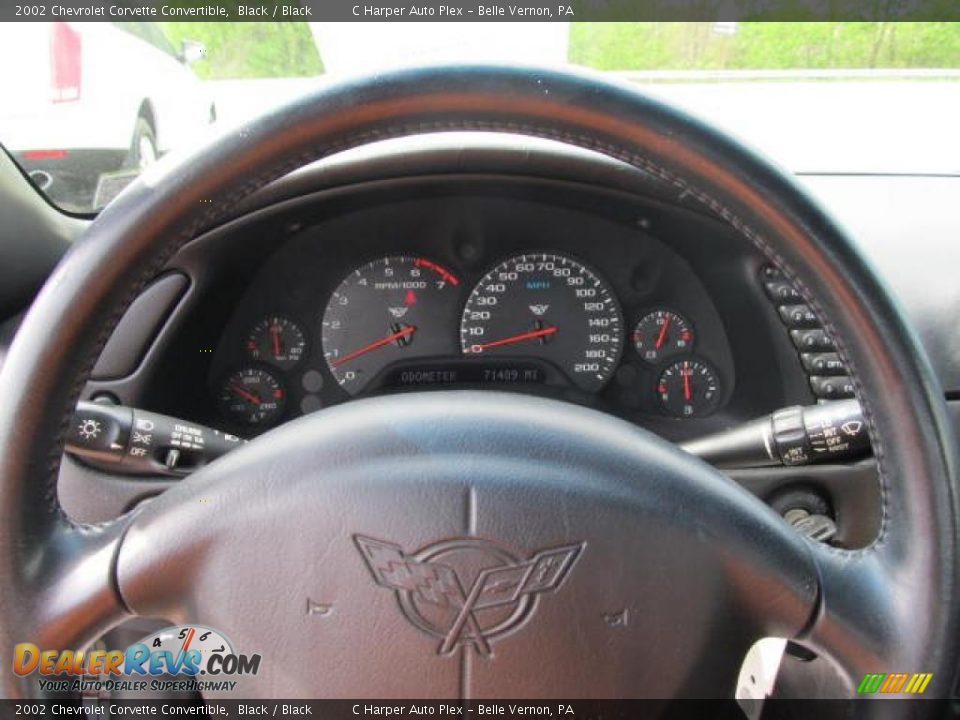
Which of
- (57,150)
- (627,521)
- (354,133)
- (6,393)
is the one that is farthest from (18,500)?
(57,150)

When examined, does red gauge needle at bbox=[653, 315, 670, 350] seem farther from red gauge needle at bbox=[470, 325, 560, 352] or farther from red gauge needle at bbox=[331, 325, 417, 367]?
red gauge needle at bbox=[331, 325, 417, 367]

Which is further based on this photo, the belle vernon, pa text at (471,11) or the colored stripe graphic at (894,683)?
the belle vernon, pa text at (471,11)

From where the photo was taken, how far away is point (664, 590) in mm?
849

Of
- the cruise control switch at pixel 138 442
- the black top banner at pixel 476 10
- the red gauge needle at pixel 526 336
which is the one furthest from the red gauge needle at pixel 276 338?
the black top banner at pixel 476 10

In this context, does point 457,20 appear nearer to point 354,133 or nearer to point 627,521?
point 354,133

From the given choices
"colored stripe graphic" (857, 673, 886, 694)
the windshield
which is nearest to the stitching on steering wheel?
"colored stripe graphic" (857, 673, 886, 694)

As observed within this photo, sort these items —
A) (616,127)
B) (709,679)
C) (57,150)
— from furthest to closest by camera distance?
(57,150) < (709,679) < (616,127)

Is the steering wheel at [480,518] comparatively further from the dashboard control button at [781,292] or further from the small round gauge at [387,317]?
the small round gauge at [387,317]

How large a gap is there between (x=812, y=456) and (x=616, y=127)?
103cm

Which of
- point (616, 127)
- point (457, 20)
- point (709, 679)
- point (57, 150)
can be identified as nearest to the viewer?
point (616, 127)

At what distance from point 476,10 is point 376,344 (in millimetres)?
851

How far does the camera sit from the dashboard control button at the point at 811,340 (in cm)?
181

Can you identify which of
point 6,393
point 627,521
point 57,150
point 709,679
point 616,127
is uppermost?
point 57,150

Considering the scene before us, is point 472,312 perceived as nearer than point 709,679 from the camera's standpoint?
No
